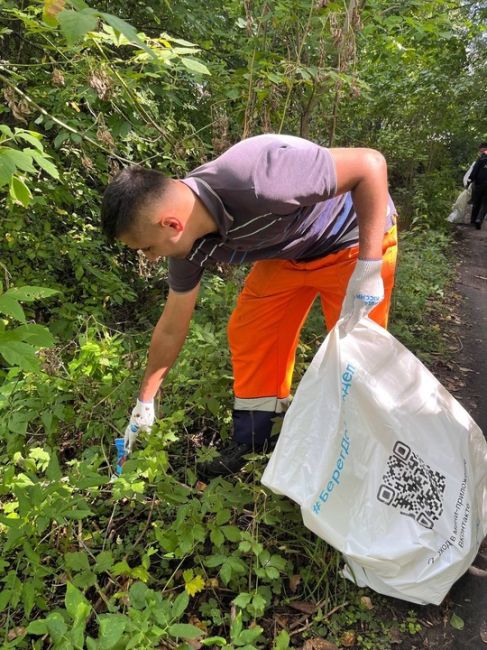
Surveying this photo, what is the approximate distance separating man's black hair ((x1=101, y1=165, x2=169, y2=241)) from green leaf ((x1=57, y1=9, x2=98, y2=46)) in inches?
21.2

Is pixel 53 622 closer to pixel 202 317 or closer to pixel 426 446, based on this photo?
pixel 426 446

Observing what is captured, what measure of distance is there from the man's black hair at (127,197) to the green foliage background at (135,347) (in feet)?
0.88

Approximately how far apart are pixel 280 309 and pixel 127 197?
2.81 feet

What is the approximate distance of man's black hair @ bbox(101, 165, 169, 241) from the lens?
1374 mm

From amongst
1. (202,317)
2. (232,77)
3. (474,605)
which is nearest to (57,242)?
(202,317)

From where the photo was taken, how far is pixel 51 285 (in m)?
3.17

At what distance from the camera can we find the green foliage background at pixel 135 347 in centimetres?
136

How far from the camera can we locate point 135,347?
2.91 meters

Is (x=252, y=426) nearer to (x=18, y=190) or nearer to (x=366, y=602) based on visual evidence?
(x=366, y=602)

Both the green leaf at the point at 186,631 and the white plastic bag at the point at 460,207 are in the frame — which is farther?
the white plastic bag at the point at 460,207

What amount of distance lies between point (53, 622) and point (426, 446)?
1196 millimetres

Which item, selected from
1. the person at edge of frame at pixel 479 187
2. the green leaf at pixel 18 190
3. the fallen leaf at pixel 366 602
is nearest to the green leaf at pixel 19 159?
the green leaf at pixel 18 190

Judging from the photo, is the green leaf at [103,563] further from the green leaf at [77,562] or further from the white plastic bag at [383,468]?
the white plastic bag at [383,468]

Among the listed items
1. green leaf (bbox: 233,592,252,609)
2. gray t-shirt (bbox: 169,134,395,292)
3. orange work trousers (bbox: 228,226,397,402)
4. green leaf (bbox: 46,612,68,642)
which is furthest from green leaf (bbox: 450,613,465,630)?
gray t-shirt (bbox: 169,134,395,292)
